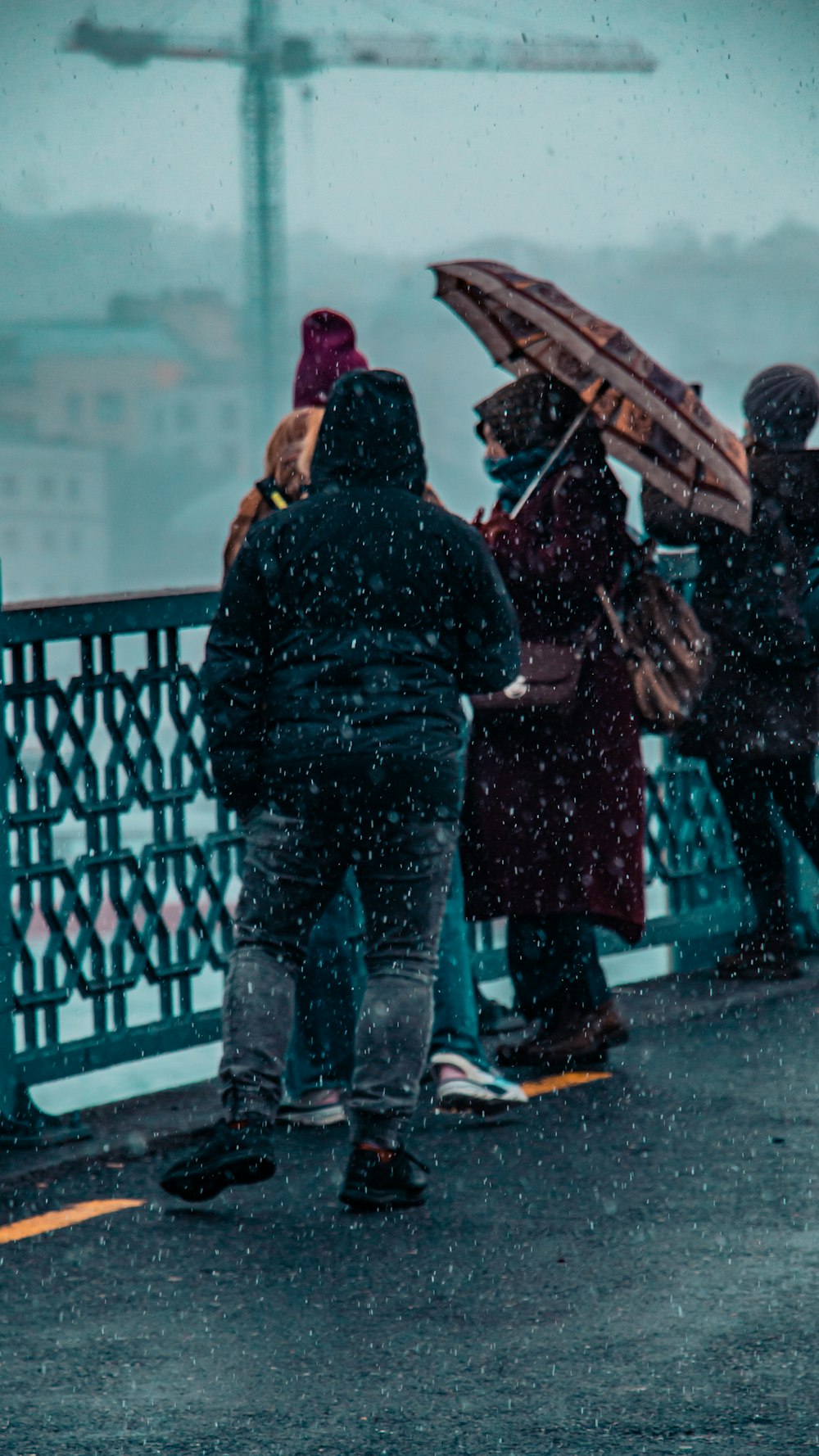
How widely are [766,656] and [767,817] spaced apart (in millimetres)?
608

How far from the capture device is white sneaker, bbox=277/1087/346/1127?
17.8 feet

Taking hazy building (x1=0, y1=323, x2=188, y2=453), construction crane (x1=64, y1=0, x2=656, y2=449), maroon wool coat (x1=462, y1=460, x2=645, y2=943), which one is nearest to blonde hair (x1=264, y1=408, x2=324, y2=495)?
Result: maroon wool coat (x1=462, y1=460, x2=645, y2=943)

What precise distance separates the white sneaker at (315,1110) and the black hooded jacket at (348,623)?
3.70 ft

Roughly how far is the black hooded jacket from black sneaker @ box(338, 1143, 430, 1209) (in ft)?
2.39

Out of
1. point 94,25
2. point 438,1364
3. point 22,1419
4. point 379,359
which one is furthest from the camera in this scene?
point 379,359

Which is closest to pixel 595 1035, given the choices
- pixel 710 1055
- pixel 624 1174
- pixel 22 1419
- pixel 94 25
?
pixel 710 1055

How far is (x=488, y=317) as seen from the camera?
611 cm

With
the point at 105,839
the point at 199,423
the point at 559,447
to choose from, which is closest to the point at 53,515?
the point at 199,423

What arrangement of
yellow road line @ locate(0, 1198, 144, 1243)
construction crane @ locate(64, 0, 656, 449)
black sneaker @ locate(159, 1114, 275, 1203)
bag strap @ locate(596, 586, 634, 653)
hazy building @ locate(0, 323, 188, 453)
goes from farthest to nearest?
hazy building @ locate(0, 323, 188, 453) → construction crane @ locate(64, 0, 656, 449) → bag strap @ locate(596, 586, 634, 653) → yellow road line @ locate(0, 1198, 144, 1243) → black sneaker @ locate(159, 1114, 275, 1203)

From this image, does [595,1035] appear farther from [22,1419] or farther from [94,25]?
[94,25]

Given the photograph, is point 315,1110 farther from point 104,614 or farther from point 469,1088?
point 104,614

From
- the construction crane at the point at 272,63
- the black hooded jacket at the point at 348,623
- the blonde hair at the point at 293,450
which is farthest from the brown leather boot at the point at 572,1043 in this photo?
the construction crane at the point at 272,63

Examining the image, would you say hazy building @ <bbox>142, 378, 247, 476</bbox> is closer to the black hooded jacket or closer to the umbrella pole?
the umbrella pole

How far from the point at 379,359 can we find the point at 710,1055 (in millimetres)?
135718
